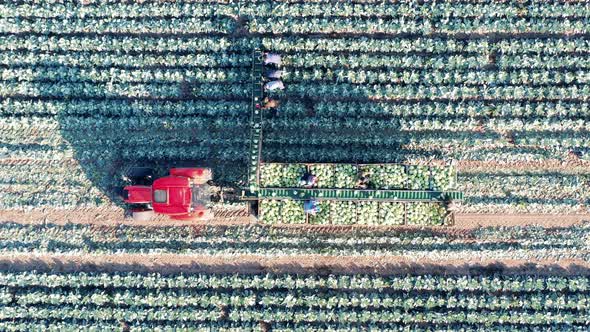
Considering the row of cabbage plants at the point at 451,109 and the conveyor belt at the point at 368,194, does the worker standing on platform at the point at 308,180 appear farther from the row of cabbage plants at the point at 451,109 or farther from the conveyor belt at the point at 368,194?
the row of cabbage plants at the point at 451,109

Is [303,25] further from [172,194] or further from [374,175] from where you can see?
[172,194]

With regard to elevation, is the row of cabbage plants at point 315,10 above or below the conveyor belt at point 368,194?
above

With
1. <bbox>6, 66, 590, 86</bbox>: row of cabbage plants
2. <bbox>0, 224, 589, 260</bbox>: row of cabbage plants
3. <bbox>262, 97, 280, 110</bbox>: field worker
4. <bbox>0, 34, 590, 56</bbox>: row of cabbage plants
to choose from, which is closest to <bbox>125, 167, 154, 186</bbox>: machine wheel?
<bbox>0, 224, 589, 260</bbox>: row of cabbage plants

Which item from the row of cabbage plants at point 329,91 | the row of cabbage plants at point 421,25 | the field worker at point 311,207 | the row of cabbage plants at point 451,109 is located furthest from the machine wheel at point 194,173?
the row of cabbage plants at point 421,25

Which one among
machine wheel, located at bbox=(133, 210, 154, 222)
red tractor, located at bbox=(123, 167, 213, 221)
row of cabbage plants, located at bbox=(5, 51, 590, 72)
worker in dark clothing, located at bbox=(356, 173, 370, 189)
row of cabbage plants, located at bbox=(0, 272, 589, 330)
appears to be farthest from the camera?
row of cabbage plants, located at bbox=(5, 51, 590, 72)

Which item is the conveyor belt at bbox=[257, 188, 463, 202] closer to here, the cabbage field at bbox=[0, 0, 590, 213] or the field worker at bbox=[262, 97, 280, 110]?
the cabbage field at bbox=[0, 0, 590, 213]

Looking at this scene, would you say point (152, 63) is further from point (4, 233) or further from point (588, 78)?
point (588, 78)
